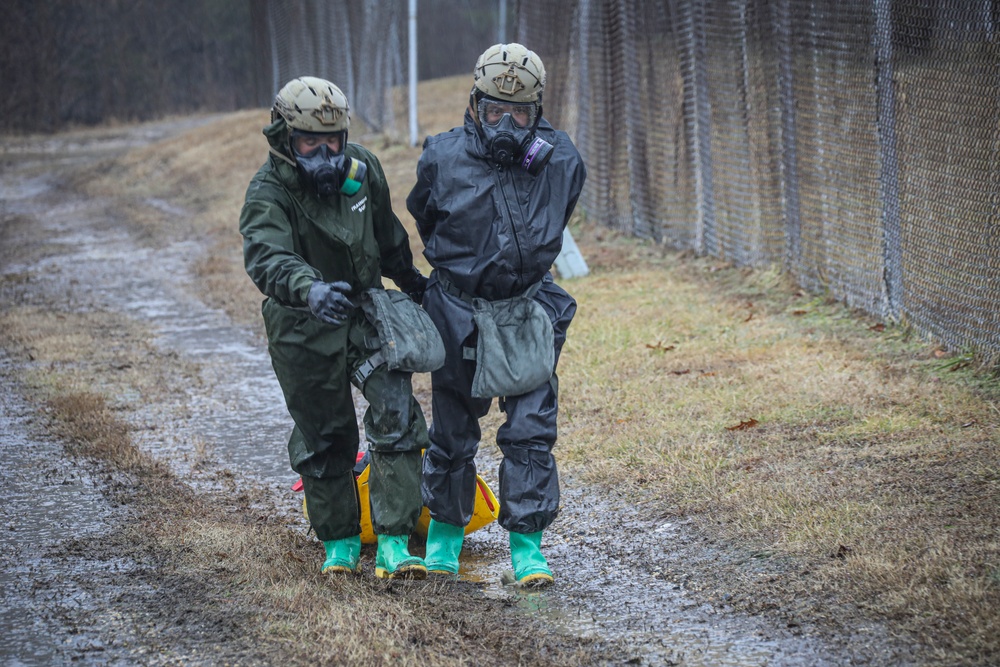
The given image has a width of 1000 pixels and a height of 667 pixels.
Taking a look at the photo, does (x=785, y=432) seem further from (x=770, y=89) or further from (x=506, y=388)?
(x=770, y=89)

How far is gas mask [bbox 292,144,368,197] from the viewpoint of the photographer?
3822 mm

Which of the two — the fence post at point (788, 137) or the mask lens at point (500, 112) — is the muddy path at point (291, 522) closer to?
the mask lens at point (500, 112)

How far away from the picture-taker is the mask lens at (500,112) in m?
4.02

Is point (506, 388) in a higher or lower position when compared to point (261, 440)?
higher

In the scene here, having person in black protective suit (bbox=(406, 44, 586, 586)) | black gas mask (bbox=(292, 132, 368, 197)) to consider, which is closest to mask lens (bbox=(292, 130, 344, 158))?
black gas mask (bbox=(292, 132, 368, 197))

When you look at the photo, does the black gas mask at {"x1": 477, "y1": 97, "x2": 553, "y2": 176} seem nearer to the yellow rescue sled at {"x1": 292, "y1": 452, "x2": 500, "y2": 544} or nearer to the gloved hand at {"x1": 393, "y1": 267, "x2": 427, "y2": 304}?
the gloved hand at {"x1": 393, "y1": 267, "x2": 427, "y2": 304}

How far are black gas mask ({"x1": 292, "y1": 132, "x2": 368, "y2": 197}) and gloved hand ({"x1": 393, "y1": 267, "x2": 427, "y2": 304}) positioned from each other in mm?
533

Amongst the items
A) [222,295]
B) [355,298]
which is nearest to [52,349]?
[222,295]

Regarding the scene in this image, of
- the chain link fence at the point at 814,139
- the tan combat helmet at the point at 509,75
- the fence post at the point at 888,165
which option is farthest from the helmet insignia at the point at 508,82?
the fence post at the point at 888,165

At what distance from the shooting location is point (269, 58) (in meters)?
30.1

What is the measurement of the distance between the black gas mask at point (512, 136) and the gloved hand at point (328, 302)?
0.76 m

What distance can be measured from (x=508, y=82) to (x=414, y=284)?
2.90ft

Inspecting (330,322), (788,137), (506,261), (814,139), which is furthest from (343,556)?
(788,137)

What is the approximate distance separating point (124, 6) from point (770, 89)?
114 ft
